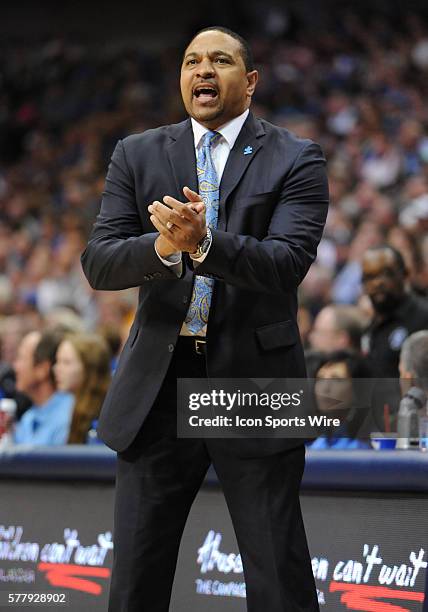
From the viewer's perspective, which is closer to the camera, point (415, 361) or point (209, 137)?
point (209, 137)

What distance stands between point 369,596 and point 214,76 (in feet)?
5.26

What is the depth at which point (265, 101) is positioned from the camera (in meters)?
12.4

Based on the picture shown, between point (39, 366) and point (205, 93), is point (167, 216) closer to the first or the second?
point (205, 93)

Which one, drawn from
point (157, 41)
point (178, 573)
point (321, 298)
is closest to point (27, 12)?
point (157, 41)

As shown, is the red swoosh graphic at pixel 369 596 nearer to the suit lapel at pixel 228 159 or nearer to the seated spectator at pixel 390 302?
the suit lapel at pixel 228 159

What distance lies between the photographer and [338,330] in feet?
19.0

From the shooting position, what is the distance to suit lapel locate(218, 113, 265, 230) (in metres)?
2.81

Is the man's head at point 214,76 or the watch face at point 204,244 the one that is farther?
the man's head at point 214,76

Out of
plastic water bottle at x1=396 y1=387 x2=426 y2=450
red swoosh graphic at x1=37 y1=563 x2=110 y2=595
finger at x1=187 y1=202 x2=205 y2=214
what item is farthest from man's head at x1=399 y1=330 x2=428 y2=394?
finger at x1=187 y1=202 x2=205 y2=214

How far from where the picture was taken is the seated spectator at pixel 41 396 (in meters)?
5.31

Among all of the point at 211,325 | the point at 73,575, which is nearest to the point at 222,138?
the point at 211,325

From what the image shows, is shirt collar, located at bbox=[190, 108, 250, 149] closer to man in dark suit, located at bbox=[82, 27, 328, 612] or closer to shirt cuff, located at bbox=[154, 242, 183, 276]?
man in dark suit, located at bbox=[82, 27, 328, 612]

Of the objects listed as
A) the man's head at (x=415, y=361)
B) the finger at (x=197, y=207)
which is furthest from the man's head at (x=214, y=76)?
the man's head at (x=415, y=361)

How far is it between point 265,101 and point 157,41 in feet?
11.8
